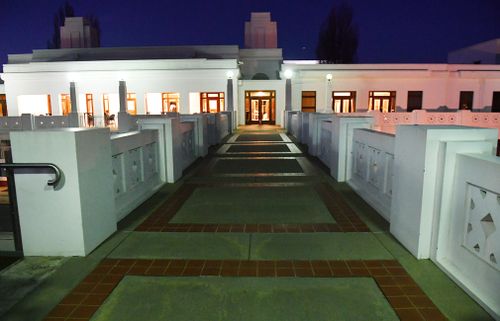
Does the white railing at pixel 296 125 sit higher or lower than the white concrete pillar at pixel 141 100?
lower

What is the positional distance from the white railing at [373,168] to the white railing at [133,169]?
401 cm

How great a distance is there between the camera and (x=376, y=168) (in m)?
6.20

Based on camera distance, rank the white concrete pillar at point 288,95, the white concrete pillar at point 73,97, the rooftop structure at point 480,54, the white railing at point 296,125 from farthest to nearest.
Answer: the rooftop structure at point 480,54
the white concrete pillar at point 288,95
the white concrete pillar at point 73,97
the white railing at point 296,125

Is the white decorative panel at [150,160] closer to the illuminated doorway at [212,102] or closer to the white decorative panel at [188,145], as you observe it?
the white decorative panel at [188,145]

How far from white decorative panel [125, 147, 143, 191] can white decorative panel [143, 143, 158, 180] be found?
0.32m

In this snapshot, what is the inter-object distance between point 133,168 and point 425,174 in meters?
4.58

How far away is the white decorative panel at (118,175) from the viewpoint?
552 centimetres

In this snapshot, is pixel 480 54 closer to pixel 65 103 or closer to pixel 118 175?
pixel 65 103

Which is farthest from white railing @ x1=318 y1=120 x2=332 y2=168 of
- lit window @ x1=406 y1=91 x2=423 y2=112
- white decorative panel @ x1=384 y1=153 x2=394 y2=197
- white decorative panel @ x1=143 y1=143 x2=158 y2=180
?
lit window @ x1=406 y1=91 x2=423 y2=112

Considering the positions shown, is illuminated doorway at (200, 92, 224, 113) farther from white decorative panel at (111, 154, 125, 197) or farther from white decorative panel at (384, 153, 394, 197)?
white decorative panel at (384, 153, 394, 197)

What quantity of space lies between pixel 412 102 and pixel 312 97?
806cm

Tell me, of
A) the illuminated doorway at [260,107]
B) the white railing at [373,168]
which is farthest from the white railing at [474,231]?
the illuminated doorway at [260,107]

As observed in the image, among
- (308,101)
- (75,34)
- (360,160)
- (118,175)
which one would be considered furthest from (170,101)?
(75,34)

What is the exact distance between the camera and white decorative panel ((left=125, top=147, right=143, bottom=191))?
6.03 metres
